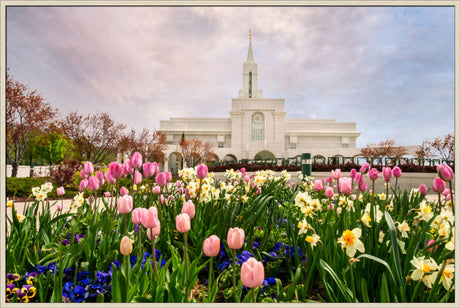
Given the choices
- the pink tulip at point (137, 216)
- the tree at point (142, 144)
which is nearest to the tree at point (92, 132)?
the tree at point (142, 144)

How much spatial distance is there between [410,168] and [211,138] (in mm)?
30218

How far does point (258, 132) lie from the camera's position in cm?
3762

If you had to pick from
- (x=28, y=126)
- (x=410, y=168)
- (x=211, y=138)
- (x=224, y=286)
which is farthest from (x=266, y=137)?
(x=224, y=286)

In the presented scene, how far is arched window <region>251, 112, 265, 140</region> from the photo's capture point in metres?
37.5

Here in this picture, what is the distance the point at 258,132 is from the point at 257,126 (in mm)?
961

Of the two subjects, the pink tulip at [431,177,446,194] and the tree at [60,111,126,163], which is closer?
the pink tulip at [431,177,446,194]

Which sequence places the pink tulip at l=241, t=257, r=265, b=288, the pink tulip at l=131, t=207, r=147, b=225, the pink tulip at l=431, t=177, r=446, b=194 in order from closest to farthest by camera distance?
the pink tulip at l=241, t=257, r=265, b=288 → the pink tulip at l=131, t=207, r=147, b=225 → the pink tulip at l=431, t=177, r=446, b=194

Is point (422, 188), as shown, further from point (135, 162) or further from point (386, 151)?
point (386, 151)

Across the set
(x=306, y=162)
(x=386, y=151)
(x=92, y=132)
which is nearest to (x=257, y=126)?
(x=386, y=151)

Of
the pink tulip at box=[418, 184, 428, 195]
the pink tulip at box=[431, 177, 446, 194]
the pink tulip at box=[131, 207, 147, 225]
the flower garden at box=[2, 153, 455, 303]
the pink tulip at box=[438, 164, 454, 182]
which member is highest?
the pink tulip at box=[438, 164, 454, 182]

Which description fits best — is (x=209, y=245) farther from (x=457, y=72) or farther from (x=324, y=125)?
(x=324, y=125)

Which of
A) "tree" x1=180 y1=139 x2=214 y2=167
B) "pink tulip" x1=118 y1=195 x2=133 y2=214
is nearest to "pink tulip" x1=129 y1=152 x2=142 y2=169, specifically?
"pink tulip" x1=118 y1=195 x2=133 y2=214

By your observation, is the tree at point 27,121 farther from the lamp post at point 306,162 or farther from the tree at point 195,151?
the tree at point 195,151

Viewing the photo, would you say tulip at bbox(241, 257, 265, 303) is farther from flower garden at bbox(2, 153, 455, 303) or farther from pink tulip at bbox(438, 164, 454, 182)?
pink tulip at bbox(438, 164, 454, 182)
